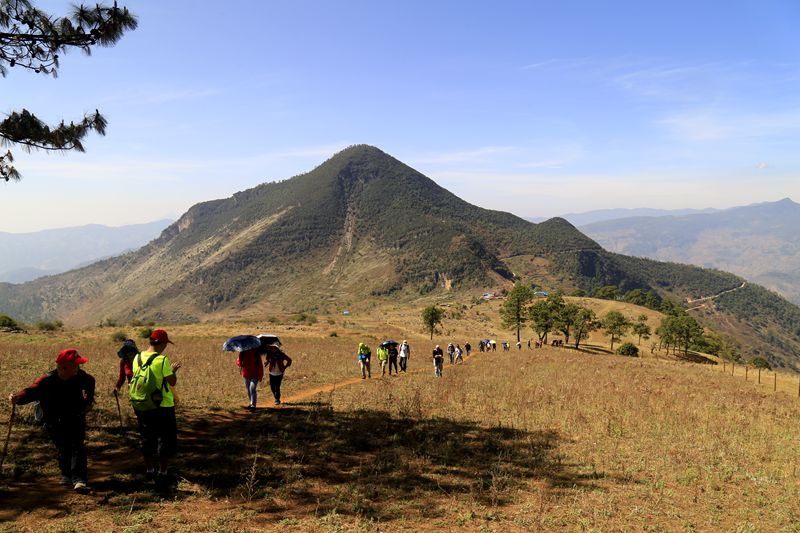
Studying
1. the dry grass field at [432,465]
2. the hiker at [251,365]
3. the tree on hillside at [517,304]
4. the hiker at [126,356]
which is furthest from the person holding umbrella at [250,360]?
the tree on hillside at [517,304]

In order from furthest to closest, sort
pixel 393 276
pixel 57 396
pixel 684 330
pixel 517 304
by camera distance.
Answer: pixel 393 276 < pixel 684 330 < pixel 517 304 < pixel 57 396

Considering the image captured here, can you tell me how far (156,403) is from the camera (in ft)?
20.2

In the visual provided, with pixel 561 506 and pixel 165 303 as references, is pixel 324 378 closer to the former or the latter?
pixel 561 506

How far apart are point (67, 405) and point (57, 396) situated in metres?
0.17

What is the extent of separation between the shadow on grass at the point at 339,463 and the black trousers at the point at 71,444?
1.07 ft

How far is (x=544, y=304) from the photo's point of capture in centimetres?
5878

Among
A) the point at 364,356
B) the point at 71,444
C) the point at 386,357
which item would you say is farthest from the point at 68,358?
the point at 386,357

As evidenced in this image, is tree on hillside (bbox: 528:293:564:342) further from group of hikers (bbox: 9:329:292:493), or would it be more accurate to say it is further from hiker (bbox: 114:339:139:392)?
group of hikers (bbox: 9:329:292:493)

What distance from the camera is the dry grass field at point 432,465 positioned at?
5789mm

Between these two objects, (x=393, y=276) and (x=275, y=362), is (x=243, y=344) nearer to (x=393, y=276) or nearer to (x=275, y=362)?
(x=275, y=362)

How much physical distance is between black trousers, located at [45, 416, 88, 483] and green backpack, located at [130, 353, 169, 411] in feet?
2.53

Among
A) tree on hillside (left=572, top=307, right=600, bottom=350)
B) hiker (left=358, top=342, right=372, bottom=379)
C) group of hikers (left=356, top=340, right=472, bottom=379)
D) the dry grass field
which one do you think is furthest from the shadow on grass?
tree on hillside (left=572, top=307, right=600, bottom=350)

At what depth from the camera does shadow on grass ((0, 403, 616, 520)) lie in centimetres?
625

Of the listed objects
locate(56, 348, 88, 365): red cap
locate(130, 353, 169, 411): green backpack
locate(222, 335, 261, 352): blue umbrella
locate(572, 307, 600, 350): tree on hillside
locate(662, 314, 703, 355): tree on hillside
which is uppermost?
locate(56, 348, 88, 365): red cap
